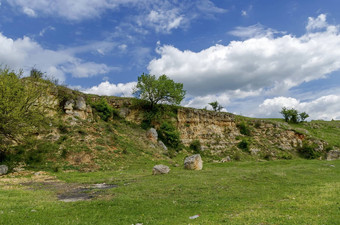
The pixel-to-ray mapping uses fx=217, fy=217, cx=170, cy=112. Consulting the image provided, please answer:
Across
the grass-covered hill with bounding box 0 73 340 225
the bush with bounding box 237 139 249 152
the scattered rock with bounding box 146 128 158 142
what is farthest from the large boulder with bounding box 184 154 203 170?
the bush with bounding box 237 139 249 152

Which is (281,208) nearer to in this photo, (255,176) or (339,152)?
(255,176)

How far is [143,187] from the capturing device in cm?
1596

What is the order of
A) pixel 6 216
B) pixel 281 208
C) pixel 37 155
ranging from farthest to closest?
1. pixel 37 155
2. pixel 281 208
3. pixel 6 216

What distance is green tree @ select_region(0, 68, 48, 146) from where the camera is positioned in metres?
24.3

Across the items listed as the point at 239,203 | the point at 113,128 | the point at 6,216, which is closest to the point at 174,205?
the point at 239,203

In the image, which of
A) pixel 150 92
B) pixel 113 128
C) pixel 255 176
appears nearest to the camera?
pixel 255 176

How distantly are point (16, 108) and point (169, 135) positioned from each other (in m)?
28.8

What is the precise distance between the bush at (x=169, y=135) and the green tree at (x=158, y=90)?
5562mm

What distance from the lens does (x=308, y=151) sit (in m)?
56.1

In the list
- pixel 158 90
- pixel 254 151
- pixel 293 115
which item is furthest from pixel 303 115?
pixel 158 90

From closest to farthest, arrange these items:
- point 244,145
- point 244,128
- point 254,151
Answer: point 254,151 → point 244,145 → point 244,128

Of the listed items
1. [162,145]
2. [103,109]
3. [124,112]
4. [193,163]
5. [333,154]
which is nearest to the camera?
[193,163]

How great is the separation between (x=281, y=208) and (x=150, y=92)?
3916cm

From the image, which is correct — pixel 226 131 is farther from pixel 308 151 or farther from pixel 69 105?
pixel 69 105
